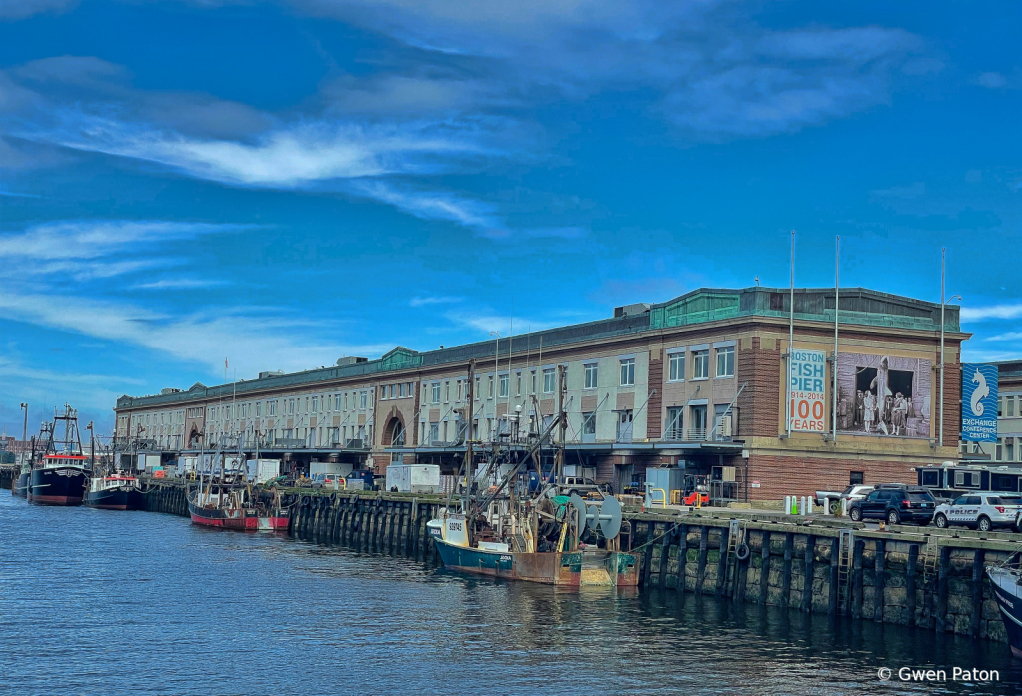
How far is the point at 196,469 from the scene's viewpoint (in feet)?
493

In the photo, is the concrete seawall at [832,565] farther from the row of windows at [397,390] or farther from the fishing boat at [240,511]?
the row of windows at [397,390]

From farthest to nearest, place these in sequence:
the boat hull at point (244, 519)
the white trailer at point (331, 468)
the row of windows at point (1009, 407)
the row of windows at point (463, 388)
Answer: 1. the white trailer at point (331, 468)
2. the row of windows at point (1009, 407)
3. the boat hull at point (244, 519)
4. the row of windows at point (463, 388)

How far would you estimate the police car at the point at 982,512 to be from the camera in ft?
160

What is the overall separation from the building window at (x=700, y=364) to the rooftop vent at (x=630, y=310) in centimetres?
1124

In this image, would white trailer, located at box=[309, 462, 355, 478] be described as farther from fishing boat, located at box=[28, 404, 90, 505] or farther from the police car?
the police car

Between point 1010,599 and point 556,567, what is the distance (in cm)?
2369

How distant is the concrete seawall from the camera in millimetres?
40000

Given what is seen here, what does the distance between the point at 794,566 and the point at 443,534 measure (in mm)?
21391

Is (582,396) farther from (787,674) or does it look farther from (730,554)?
(787,674)

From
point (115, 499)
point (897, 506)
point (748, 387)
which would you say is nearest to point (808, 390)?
point (748, 387)

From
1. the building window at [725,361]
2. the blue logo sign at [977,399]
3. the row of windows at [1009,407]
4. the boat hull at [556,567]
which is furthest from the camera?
the row of windows at [1009,407]

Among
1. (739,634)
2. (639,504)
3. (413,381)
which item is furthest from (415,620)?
(413,381)

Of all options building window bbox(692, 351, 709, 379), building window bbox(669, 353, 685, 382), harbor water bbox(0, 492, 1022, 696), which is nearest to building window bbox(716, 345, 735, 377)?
building window bbox(692, 351, 709, 379)

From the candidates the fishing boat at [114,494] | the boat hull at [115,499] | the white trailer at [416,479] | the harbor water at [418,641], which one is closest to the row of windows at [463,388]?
the white trailer at [416,479]
